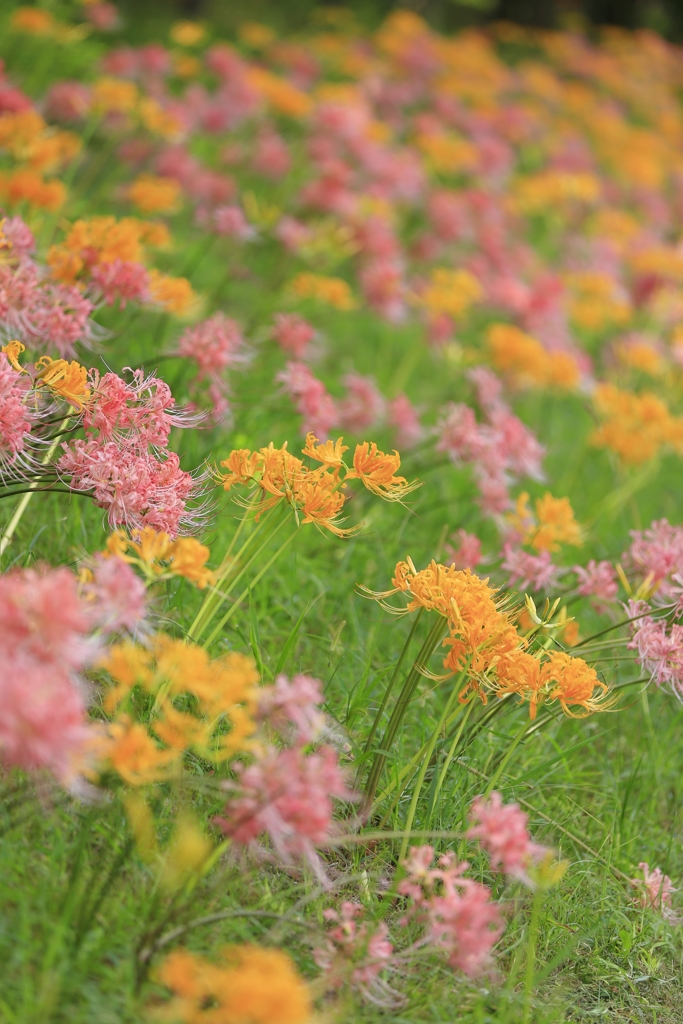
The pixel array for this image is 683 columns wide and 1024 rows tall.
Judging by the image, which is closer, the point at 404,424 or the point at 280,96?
the point at 404,424

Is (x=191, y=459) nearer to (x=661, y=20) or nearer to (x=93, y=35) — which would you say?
(x=93, y=35)

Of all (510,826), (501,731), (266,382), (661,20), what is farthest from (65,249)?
(661,20)

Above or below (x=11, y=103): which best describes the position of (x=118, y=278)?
above

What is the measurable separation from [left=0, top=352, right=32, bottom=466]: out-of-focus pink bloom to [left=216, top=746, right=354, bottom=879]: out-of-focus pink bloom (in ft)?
2.53

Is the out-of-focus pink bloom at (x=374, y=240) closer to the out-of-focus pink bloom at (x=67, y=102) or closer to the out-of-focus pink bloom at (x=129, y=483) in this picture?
the out-of-focus pink bloom at (x=67, y=102)

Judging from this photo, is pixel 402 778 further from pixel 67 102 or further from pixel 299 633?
pixel 67 102

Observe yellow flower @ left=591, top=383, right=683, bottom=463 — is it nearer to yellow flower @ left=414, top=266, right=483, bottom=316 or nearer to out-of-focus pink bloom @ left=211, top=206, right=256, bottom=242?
yellow flower @ left=414, top=266, right=483, bottom=316

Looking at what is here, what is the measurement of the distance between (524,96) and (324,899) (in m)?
10.2

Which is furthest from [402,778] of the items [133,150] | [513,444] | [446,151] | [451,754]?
[446,151]

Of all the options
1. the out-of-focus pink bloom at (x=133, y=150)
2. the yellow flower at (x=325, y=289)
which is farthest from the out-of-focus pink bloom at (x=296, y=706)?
the out-of-focus pink bloom at (x=133, y=150)

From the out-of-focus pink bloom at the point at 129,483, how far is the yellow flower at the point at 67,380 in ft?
0.30

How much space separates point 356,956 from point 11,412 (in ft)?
3.65

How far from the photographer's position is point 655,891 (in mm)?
2371

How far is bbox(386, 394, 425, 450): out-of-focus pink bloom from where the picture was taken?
3586 mm
